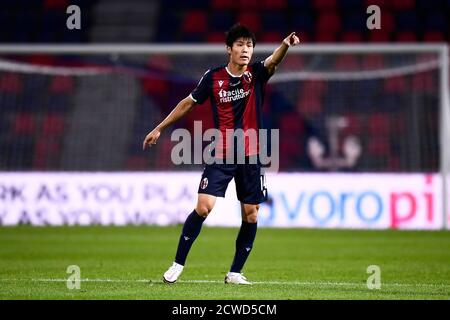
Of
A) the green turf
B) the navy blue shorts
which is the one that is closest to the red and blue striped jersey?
the navy blue shorts

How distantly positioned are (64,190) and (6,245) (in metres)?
3.79

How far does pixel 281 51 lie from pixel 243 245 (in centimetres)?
166

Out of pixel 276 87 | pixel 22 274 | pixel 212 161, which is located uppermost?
pixel 276 87

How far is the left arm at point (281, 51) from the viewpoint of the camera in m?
7.79

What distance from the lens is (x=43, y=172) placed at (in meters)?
17.1

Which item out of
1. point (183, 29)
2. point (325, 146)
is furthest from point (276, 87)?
point (183, 29)

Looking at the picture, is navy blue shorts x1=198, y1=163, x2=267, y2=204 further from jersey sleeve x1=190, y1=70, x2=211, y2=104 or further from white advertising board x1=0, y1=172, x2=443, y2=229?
white advertising board x1=0, y1=172, x2=443, y2=229

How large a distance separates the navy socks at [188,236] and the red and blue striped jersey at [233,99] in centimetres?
57

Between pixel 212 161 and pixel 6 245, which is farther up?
pixel 212 161

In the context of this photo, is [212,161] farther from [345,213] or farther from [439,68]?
[439,68]

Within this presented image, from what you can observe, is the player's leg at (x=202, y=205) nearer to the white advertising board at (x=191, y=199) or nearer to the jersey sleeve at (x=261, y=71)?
the jersey sleeve at (x=261, y=71)

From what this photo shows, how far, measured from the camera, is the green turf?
24.5 feet

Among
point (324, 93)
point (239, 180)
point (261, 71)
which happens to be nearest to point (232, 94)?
point (261, 71)

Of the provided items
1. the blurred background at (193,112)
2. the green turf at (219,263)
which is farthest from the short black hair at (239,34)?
the blurred background at (193,112)
